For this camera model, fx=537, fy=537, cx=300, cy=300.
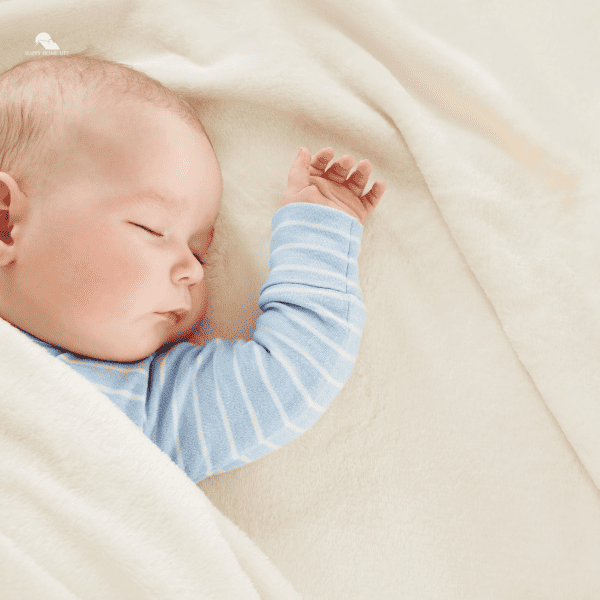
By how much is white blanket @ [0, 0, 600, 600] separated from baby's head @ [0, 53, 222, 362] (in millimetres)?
172

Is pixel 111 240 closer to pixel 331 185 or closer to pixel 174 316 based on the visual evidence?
pixel 174 316

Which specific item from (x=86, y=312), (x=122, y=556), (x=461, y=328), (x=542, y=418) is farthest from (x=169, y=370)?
(x=542, y=418)

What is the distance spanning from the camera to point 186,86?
0.91 m

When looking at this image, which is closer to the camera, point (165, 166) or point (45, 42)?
point (165, 166)

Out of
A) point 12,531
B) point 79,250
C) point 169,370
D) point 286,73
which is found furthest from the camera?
point 286,73

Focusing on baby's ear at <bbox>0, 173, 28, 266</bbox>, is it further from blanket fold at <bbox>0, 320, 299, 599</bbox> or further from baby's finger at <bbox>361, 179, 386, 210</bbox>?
baby's finger at <bbox>361, 179, 386, 210</bbox>

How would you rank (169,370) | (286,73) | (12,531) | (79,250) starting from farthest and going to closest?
(286,73) < (169,370) < (79,250) < (12,531)

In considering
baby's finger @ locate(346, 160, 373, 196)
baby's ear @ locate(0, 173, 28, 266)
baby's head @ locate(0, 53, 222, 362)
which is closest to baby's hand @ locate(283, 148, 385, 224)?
baby's finger @ locate(346, 160, 373, 196)

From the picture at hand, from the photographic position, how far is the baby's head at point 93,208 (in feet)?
2.27

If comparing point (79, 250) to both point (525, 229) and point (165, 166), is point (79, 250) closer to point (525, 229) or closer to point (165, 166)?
point (165, 166)

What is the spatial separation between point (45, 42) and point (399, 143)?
67cm

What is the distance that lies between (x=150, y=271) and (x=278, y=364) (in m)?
0.22

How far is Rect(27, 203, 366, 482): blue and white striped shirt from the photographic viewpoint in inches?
28.9

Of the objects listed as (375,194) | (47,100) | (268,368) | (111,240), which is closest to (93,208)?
(111,240)
